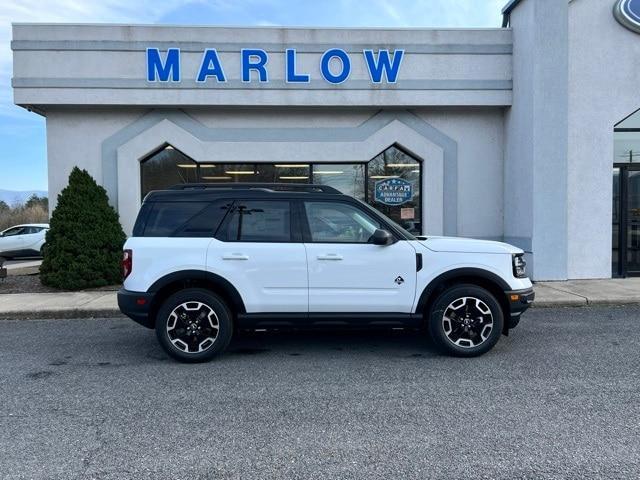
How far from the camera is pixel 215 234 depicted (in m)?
5.59

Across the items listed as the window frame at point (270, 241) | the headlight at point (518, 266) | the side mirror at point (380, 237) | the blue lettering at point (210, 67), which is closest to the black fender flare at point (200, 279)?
the window frame at point (270, 241)

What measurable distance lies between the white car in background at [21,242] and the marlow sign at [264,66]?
36.9ft

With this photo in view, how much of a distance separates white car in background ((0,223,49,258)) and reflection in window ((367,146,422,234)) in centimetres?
1398

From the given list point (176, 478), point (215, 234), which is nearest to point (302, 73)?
point (215, 234)

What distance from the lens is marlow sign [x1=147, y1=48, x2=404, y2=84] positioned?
11.1m

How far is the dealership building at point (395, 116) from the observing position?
10680mm

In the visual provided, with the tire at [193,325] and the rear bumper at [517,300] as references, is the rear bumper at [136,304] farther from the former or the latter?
the rear bumper at [517,300]

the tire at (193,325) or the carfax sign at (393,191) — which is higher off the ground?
the carfax sign at (393,191)

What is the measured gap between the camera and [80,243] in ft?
33.8

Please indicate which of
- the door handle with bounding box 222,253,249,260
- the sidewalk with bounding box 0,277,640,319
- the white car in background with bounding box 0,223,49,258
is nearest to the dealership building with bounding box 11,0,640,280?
the sidewalk with bounding box 0,277,640,319

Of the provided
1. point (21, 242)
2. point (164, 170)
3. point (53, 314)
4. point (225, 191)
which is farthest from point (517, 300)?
point (21, 242)

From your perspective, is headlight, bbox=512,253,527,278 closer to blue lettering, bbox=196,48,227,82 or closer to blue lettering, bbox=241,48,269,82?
blue lettering, bbox=241,48,269,82

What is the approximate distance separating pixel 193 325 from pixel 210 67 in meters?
7.56

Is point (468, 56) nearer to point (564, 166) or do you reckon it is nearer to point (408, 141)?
point (408, 141)
